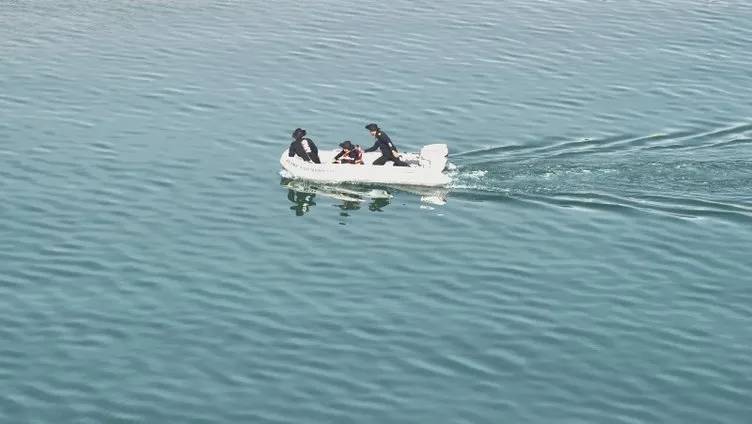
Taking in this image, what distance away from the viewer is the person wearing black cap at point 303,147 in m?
57.0

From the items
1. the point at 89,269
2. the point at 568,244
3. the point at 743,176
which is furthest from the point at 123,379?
the point at 743,176

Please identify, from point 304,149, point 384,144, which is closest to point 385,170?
point 384,144

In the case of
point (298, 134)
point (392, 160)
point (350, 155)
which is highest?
point (298, 134)

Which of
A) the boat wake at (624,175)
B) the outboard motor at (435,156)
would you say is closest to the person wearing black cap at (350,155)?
the outboard motor at (435,156)

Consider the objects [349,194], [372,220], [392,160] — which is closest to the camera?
[372,220]

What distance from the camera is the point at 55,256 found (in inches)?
1922

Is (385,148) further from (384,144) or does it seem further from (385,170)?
(385,170)

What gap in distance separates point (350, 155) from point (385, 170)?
1712 mm

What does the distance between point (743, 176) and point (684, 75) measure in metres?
17.6

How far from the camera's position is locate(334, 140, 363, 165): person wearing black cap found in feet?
187

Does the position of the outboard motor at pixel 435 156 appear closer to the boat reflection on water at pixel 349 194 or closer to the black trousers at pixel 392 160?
the boat reflection on water at pixel 349 194

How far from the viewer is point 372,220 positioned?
2104 inches

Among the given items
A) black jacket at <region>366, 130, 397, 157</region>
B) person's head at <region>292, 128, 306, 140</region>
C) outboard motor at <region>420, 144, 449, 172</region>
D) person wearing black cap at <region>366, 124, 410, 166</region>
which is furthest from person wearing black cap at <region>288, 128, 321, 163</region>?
outboard motor at <region>420, 144, 449, 172</region>

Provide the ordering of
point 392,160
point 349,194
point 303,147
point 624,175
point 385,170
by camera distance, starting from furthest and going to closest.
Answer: point 392,160 → point 303,147 → point 385,170 → point 349,194 → point 624,175
